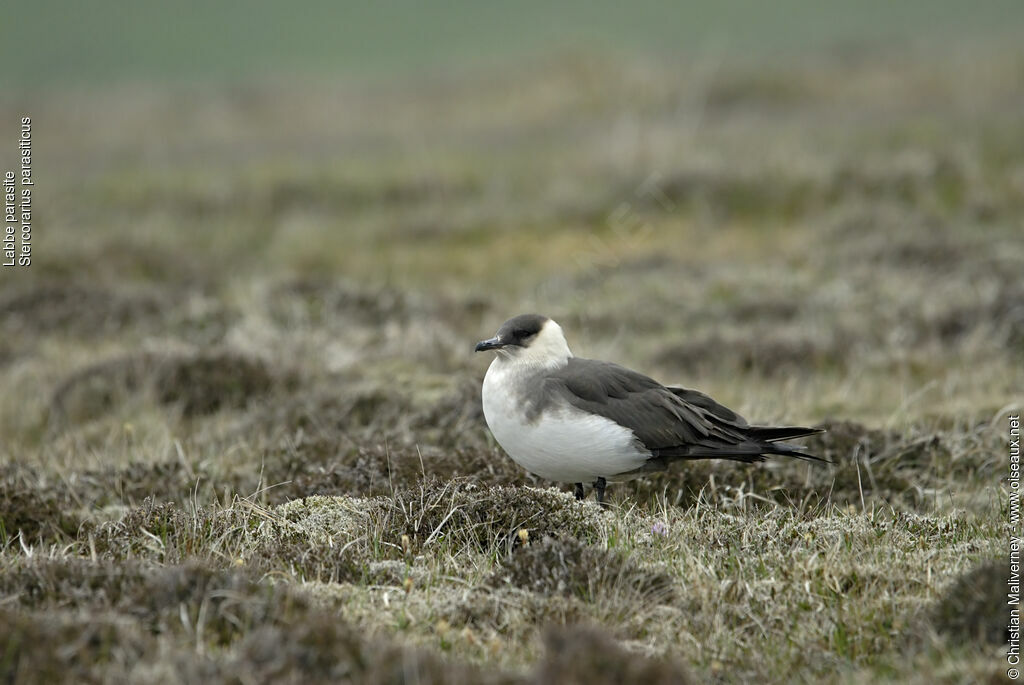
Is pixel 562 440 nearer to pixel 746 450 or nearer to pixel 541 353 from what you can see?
pixel 541 353

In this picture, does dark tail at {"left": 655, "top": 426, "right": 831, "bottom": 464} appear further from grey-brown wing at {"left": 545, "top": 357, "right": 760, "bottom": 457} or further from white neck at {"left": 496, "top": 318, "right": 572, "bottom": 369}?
white neck at {"left": 496, "top": 318, "right": 572, "bottom": 369}

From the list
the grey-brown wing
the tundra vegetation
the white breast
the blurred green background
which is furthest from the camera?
the blurred green background

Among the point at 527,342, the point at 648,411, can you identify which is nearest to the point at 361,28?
the point at 527,342

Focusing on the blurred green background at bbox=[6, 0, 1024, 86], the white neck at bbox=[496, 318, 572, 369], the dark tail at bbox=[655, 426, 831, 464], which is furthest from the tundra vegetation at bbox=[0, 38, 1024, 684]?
the blurred green background at bbox=[6, 0, 1024, 86]

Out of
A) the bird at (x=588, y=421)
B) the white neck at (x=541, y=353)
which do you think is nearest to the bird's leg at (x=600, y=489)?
the bird at (x=588, y=421)

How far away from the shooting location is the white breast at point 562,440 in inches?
188

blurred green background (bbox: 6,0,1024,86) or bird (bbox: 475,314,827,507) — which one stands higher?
blurred green background (bbox: 6,0,1024,86)

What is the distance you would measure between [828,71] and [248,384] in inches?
588

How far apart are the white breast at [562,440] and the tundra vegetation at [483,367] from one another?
0.28 meters

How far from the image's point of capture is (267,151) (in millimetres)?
17344

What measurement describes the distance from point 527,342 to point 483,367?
2785mm

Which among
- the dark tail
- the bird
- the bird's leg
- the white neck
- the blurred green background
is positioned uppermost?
the blurred green background

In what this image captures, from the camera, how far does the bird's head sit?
17.0 feet

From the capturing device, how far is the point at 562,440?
477cm
